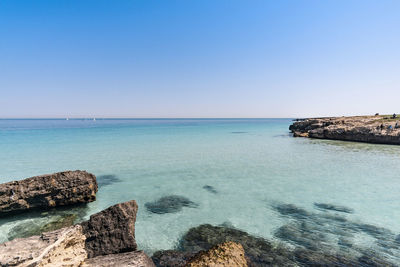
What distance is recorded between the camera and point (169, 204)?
1084cm

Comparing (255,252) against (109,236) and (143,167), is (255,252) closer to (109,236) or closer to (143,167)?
(109,236)

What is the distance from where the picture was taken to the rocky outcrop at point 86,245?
4370 millimetres

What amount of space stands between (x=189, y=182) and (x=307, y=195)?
777cm

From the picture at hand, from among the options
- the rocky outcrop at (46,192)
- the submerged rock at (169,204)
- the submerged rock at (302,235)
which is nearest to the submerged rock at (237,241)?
the submerged rock at (302,235)

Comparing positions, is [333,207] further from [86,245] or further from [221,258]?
[86,245]

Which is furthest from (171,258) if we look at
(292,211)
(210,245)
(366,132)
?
(366,132)

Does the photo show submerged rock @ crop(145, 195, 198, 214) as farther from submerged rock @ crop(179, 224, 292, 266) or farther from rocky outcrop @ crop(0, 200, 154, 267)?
rocky outcrop @ crop(0, 200, 154, 267)

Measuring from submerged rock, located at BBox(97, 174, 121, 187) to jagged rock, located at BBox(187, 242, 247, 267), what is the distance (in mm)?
11634

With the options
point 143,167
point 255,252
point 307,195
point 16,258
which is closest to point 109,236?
point 16,258

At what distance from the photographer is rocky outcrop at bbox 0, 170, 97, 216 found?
8.84m

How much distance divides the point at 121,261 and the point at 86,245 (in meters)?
1.67

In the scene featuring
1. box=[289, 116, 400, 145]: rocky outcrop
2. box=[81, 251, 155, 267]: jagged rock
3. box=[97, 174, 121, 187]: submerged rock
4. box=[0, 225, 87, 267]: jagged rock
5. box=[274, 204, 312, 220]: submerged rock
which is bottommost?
box=[97, 174, 121, 187]: submerged rock

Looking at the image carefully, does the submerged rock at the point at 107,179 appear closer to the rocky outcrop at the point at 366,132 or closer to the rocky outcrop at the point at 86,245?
the rocky outcrop at the point at 86,245

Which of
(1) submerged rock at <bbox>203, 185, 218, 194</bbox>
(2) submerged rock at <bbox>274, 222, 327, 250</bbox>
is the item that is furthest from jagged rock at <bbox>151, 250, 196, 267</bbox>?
(1) submerged rock at <bbox>203, 185, 218, 194</bbox>
